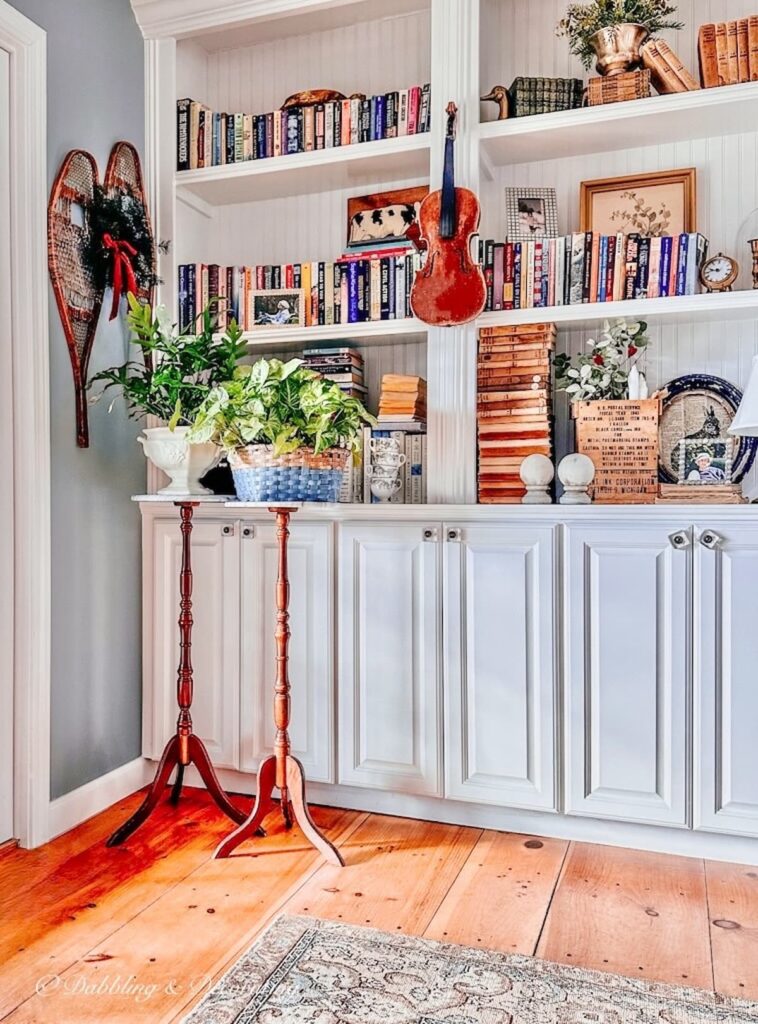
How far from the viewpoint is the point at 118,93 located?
2.60 metres

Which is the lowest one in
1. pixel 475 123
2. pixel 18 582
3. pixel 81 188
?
pixel 18 582

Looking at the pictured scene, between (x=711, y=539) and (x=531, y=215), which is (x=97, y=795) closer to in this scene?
(x=711, y=539)

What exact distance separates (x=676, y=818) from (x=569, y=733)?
339 millimetres

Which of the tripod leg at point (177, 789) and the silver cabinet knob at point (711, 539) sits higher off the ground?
the silver cabinet knob at point (711, 539)

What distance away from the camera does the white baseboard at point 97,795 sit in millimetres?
2338

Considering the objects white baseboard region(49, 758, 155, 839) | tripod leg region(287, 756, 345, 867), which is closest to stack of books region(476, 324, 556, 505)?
tripod leg region(287, 756, 345, 867)

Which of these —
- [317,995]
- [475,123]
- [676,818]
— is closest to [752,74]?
[475,123]

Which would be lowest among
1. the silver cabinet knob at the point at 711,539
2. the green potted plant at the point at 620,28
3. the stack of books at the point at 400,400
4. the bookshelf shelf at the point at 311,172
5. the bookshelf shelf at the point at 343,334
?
the silver cabinet knob at the point at 711,539

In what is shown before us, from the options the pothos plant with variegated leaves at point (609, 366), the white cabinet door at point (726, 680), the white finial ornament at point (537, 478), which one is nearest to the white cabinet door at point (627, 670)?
the white cabinet door at point (726, 680)

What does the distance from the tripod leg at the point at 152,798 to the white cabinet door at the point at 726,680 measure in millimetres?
1449

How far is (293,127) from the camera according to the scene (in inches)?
104

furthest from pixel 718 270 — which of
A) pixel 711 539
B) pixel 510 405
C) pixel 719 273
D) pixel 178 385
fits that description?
pixel 178 385

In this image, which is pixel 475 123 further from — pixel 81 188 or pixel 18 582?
pixel 18 582

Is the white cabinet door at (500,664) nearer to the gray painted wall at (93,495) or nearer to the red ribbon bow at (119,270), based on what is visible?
the gray painted wall at (93,495)
